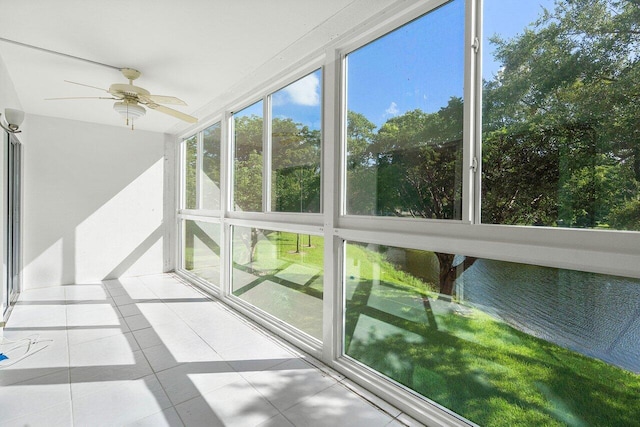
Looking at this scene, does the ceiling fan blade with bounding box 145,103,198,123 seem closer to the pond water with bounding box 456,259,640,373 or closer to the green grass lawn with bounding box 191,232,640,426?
the green grass lawn with bounding box 191,232,640,426

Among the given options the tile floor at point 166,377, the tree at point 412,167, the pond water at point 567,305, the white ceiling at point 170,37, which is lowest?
the tile floor at point 166,377

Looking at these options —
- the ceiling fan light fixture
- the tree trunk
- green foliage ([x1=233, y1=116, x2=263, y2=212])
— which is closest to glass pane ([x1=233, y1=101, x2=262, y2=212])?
green foliage ([x1=233, y1=116, x2=263, y2=212])

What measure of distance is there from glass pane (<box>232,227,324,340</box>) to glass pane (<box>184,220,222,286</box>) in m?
0.64

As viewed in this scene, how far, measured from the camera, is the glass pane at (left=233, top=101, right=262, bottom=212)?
359 centimetres

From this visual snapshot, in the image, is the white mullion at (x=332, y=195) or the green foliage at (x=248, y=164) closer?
the white mullion at (x=332, y=195)

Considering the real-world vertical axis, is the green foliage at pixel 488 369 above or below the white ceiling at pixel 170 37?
below

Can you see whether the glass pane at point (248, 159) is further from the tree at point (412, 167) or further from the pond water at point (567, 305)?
the pond water at point (567, 305)

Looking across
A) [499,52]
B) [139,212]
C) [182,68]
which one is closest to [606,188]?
[499,52]

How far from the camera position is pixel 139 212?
5.47 m

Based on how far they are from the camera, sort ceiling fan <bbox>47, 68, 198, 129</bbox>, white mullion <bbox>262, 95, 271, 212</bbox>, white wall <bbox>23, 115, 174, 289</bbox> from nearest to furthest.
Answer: ceiling fan <bbox>47, 68, 198, 129</bbox> → white mullion <bbox>262, 95, 271, 212</bbox> → white wall <bbox>23, 115, 174, 289</bbox>

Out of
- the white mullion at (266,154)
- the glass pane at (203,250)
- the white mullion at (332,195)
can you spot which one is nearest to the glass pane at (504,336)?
the white mullion at (332,195)

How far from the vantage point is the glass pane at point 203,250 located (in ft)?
15.0

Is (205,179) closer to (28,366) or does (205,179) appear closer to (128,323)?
(128,323)

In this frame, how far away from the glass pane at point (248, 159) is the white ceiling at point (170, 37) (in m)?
0.39
